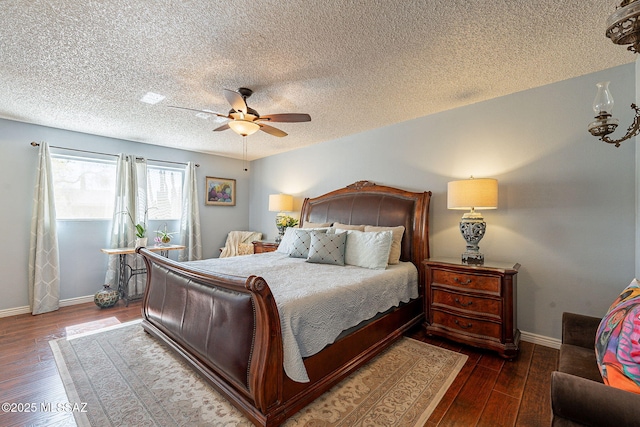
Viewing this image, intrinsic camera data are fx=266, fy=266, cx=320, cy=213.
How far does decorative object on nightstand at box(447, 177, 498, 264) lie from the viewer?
252 cm

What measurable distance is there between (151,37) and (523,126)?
3.38 meters

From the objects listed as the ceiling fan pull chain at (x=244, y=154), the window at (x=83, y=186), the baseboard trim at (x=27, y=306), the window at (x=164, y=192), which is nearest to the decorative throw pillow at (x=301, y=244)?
the ceiling fan pull chain at (x=244, y=154)

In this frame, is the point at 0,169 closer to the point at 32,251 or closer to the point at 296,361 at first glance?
the point at 32,251

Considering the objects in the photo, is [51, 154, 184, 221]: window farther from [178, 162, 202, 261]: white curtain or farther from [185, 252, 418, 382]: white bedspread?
[185, 252, 418, 382]: white bedspread

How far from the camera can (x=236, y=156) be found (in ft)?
18.8

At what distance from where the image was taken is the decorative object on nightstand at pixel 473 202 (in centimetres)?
252

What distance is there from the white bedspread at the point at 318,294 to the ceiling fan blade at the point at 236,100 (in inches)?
58.2

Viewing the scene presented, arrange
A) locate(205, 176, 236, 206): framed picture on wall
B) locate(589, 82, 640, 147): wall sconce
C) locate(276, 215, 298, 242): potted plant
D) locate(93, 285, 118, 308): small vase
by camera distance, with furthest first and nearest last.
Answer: locate(205, 176, 236, 206): framed picture on wall, locate(276, 215, 298, 242): potted plant, locate(93, 285, 118, 308): small vase, locate(589, 82, 640, 147): wall sconce

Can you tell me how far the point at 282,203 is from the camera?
486 centimetres

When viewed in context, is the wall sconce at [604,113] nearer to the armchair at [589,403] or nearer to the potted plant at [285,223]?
the armchair at [589,403]

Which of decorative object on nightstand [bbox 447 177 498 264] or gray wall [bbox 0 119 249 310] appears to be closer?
decorative object on nightstand [bbox 447 177 498 264]

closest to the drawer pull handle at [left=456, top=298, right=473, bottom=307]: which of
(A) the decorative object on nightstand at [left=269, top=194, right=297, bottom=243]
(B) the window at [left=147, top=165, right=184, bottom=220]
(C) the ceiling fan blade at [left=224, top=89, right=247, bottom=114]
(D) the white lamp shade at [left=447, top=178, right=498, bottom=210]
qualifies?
(D) the white lamp shade at [left=447, top=178, right=498, bottom=210]

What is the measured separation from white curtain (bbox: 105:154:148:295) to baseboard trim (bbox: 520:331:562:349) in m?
5.29

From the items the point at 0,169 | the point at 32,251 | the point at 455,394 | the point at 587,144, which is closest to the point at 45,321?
the point at 32,251
